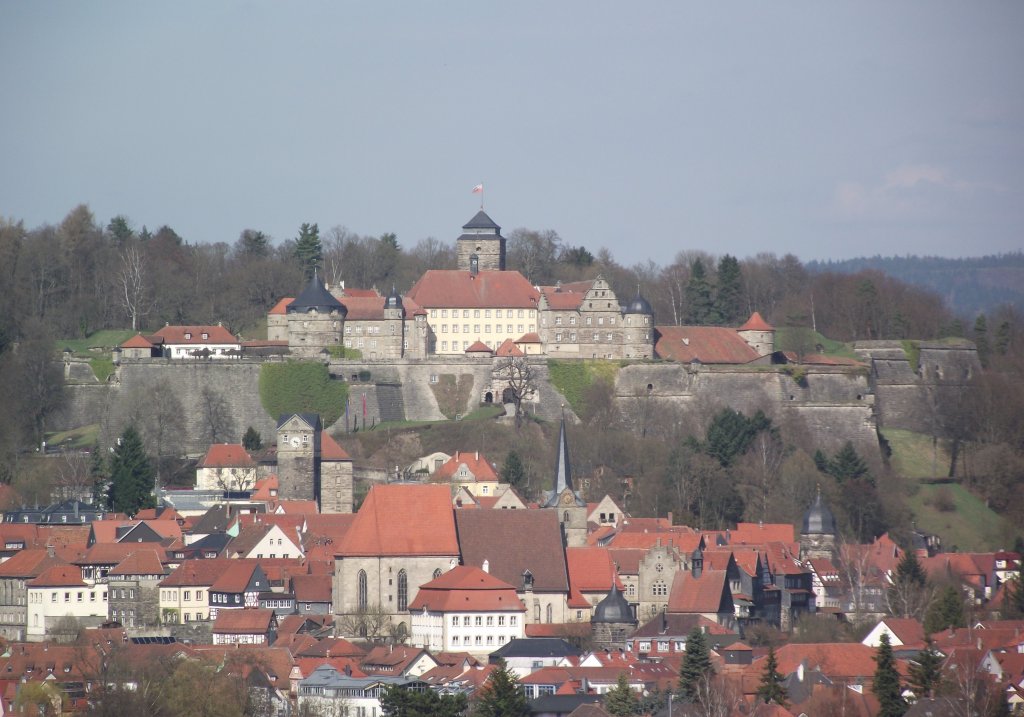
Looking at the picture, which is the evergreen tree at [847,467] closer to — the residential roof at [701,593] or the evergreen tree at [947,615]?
the residential roof at [701,593]

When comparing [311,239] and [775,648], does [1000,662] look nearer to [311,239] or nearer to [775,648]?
[775,648]

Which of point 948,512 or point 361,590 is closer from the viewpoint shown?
point 361,590

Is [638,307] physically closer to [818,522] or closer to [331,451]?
[331,451]

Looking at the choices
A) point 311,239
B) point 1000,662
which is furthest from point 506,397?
point 1000,662

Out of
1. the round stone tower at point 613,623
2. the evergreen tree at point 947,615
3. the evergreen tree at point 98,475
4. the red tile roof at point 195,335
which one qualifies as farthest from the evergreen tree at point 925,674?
the red tile roof at point 195,335

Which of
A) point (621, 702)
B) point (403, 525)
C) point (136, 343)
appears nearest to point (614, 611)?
point (403, 525)

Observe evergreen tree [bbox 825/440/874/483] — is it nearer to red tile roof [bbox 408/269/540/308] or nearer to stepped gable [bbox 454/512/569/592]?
red tile roof [bbox 408/269/540/308]
